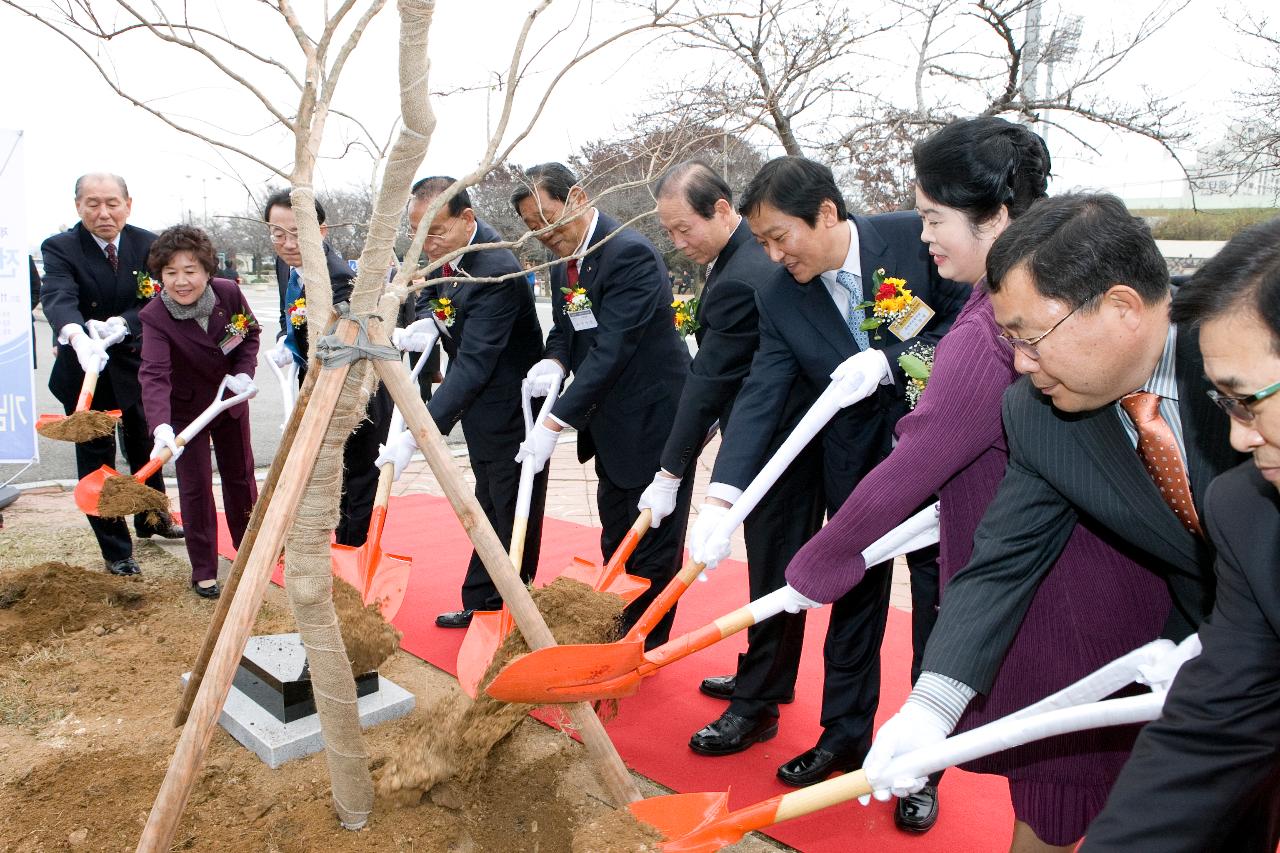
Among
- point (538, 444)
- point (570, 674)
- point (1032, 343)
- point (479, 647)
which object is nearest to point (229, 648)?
point (570, 674)

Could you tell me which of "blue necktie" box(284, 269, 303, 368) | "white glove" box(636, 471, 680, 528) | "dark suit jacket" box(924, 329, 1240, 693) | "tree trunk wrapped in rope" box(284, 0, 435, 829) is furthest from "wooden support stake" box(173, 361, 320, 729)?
→ "blue necktie" box(284, 269, 303, 368)

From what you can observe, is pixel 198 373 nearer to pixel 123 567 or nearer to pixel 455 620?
pixel 123 567

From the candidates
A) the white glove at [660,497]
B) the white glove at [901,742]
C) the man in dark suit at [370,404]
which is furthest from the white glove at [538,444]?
the white glove at [901,742]

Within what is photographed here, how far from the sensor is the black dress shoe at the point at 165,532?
4.92 m

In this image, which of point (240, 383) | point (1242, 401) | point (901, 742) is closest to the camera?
point (1242, 401)

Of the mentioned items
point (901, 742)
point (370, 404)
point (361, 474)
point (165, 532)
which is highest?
point (901, 742)

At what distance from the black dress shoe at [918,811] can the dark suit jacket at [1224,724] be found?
4.24 ft

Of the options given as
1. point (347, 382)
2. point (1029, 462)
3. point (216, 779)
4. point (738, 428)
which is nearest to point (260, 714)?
point (216, 779)

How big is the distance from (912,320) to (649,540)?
141 cm

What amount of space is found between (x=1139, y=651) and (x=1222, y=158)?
10.2 metres

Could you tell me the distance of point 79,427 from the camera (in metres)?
3.91

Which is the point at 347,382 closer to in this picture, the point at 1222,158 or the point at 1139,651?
the point at 1139,651

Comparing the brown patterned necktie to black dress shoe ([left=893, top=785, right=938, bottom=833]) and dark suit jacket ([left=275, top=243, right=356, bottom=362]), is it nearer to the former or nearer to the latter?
black dress shoe ([left=893, top=785, right=938, bottom=833])

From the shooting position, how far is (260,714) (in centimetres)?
284
